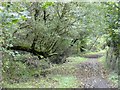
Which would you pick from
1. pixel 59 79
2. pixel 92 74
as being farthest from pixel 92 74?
pixel 59 79

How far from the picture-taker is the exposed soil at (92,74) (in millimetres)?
1266

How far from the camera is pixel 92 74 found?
4.16 ft

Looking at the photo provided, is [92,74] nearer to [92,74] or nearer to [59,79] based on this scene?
[92,74]

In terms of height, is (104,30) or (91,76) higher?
(104,30)

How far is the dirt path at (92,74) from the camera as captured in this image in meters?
1.27

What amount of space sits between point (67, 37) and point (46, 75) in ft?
1.19

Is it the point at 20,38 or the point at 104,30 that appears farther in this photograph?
the point at 20,38

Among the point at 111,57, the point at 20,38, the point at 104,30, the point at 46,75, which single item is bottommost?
the point at 46,75

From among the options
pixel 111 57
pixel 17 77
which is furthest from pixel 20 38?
pixel 111 57

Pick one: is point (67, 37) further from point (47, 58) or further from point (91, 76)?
point (91, 76)

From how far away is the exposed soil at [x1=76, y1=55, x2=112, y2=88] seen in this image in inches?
49.8

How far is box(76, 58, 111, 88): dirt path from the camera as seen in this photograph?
127cm

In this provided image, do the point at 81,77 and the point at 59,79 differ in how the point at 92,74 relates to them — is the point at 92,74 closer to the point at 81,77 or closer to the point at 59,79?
the point at 81,77

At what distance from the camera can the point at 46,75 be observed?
1459mm
